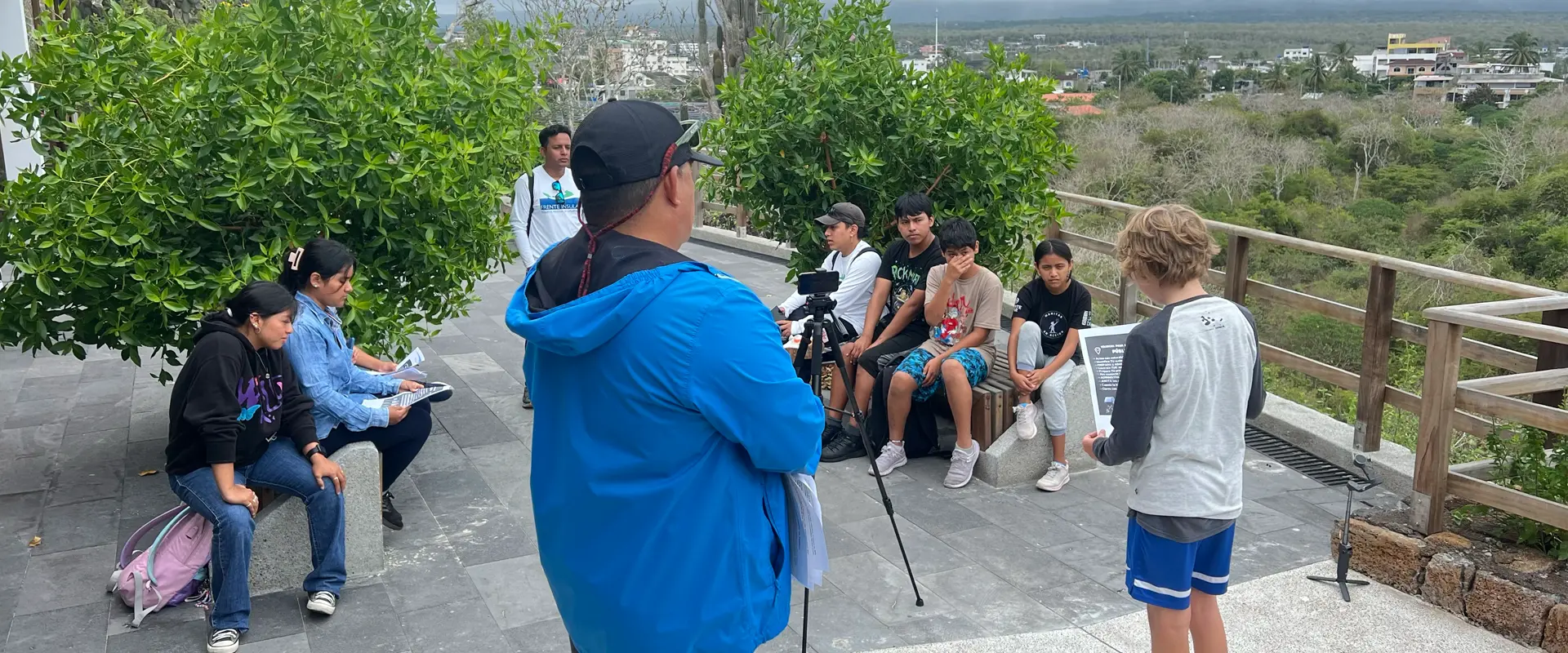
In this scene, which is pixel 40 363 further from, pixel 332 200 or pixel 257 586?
pixel 257 586

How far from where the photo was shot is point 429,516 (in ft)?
17.1

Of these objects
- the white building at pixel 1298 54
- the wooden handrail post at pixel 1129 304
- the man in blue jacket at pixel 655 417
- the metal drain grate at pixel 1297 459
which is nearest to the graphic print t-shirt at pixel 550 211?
the wooden handrail post at pixel 1129 304

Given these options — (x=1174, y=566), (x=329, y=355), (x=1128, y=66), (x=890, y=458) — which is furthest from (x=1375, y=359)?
(x=1128, y=66)

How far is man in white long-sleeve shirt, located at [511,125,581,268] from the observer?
A: 21.3 feet

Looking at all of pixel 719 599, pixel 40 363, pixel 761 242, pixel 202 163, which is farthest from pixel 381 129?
pixel 761 242

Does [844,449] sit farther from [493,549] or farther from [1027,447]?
[493,549]

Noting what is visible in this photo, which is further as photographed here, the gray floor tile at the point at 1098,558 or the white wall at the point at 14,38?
the white wall at the point at 14,38

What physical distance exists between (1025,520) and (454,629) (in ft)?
8.26

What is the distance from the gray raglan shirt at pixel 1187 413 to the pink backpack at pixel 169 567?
10.5 feet

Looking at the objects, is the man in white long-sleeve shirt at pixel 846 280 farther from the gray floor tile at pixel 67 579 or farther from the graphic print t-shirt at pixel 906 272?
the gray floor tile at pixel 67 579

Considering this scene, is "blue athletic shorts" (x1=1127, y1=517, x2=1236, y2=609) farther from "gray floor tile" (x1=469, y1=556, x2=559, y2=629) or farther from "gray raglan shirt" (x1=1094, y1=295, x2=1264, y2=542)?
"gray floor tile" (x1=469, y1=556, x2=559, y2=629)

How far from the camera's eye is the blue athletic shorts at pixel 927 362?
5753 mm

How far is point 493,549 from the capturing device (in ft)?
15.9

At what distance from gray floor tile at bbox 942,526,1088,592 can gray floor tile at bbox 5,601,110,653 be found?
10.2 ft
